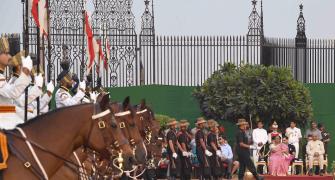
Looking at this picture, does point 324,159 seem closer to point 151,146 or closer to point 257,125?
point 257,125

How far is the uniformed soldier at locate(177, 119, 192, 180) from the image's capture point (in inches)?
1216

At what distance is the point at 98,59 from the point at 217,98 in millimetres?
7648

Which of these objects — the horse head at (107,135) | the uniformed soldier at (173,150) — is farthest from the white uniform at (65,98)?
the uniformed soldier at (173,150)

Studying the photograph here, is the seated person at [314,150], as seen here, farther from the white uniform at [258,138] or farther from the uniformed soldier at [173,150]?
the uniformed soldier at [173,150]

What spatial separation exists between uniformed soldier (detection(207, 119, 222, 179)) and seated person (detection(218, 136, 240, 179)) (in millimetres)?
649

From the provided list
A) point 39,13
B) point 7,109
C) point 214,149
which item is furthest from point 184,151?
point 7,109

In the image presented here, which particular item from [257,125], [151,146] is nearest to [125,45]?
[257,125]

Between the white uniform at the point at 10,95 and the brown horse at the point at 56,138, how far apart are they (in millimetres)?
409

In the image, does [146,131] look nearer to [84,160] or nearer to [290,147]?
[84,160]

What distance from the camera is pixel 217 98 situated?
34.7 meters

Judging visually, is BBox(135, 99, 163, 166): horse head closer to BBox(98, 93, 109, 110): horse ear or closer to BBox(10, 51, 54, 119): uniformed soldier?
BBox(10, 51, 54, 119): uniformed soldier

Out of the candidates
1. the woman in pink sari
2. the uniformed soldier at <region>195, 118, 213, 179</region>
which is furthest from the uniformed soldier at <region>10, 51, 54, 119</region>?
the woman in pink sari

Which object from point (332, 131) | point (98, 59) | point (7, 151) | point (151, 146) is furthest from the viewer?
point (332, 131)

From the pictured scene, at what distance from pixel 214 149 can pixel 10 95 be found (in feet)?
60.9
